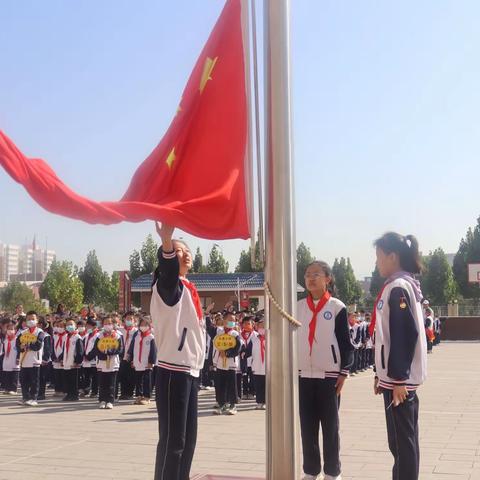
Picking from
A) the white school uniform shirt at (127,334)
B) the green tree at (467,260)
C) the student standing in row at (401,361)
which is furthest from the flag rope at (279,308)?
the green tree at (467,260)

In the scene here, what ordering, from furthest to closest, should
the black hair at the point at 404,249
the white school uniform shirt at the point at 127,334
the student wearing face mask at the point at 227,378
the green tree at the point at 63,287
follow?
the green tree at the point at 63,287, the white school uniform shirt at the point at 127,334, the student wearing face mask at the point at 227,378, the black hair at the point at 404,249

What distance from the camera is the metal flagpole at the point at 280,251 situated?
468 centimetres

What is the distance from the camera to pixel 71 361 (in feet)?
45.7

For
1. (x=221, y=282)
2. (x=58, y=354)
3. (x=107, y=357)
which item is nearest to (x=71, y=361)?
(x=58, y=354)

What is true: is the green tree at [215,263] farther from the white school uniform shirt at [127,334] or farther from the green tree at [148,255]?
the white school uniform shirt at [127,334]

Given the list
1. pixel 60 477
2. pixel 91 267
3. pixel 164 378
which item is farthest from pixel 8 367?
pixel 91 267

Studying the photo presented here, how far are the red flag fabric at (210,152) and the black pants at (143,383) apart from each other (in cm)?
853

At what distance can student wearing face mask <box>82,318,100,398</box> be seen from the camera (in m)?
14.0

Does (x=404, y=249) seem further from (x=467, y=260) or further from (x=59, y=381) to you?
(x=467, y=260)

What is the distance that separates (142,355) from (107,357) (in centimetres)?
77

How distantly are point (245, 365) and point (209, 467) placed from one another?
6237 millimetres

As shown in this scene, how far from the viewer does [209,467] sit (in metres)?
6.86

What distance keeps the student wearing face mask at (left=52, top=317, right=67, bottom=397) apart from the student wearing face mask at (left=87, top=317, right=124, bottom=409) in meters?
0.81

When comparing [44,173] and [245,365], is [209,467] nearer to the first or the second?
[44,173]
